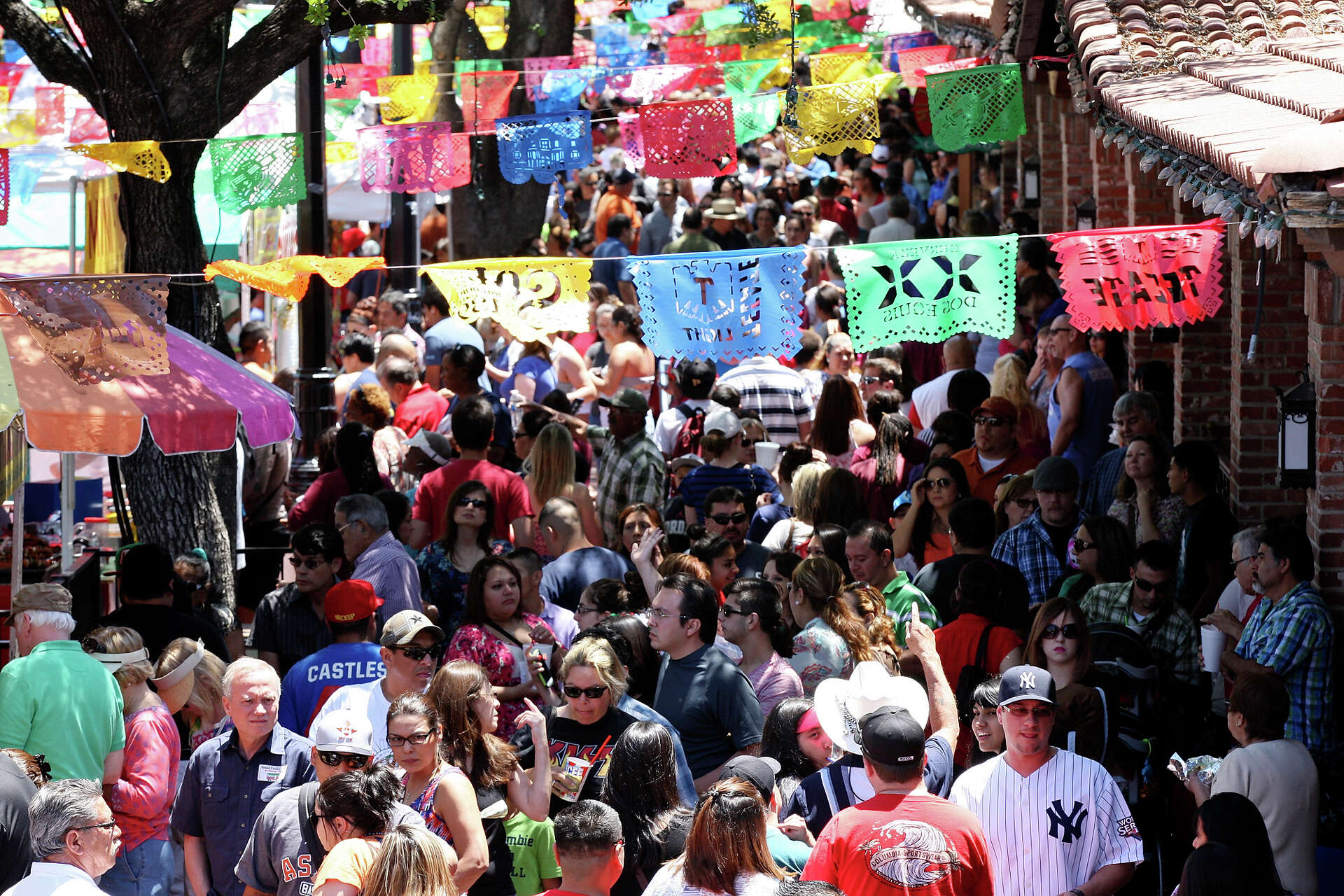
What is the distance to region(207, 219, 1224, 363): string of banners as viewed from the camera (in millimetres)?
7914

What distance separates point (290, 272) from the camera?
8.66 meters

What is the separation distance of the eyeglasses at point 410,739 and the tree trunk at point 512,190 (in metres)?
13.8

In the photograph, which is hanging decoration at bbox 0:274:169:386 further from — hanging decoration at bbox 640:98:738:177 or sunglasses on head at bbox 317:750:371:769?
hanging decoration at bbox 640:98:738:177

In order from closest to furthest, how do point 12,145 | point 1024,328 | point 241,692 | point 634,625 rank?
point 241,692 → point 634,625 → point 1024,328 → point 12,145

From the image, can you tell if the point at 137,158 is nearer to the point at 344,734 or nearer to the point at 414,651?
the point at 414,651

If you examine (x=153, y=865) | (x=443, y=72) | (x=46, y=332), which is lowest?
(x=153, y=865)

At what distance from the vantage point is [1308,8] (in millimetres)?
9750

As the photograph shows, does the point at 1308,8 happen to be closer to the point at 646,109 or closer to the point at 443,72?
the point at 646,109

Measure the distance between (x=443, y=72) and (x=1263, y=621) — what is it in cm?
1428

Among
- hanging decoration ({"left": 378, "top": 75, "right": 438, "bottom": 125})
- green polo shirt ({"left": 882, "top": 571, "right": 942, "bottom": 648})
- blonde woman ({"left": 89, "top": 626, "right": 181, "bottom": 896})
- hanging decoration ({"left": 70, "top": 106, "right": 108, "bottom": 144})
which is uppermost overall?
hanging decoration ({"left": 378, "top": 75, "right": 438, "bottom": 125})

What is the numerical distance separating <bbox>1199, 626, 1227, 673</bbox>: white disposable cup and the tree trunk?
41.9 ft

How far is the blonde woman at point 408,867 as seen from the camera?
454 centimetres

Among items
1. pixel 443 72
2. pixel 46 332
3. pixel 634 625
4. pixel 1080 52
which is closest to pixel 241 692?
pixel 634 625

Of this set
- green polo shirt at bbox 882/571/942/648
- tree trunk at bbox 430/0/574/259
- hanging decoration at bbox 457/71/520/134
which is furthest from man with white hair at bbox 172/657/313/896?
tree trunk at bbox 430/0/574/259
